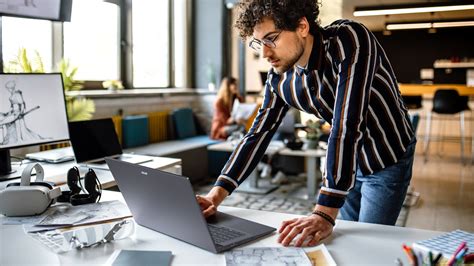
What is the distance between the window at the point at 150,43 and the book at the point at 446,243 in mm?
6251

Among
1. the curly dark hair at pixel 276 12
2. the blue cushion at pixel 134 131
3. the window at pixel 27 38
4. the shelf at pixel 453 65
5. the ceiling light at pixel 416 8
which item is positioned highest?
the ceiling light at pixel 416 8

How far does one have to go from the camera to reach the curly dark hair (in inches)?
56.4

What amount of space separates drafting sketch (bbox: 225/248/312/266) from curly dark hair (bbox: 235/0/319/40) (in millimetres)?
641

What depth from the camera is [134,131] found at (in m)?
6.09

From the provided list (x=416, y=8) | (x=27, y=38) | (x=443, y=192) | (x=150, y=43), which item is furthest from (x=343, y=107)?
(x=416, y=8)

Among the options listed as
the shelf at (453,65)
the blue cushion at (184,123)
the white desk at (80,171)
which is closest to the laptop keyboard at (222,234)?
the white desk at (80,171)

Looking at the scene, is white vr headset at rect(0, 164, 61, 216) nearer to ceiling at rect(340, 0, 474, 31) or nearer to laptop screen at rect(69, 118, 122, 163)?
laptop screen at rect(69, 118, 122, 163)

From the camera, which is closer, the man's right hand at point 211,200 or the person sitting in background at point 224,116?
the man's right hand at point 211,200

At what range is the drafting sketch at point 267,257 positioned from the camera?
1.17m

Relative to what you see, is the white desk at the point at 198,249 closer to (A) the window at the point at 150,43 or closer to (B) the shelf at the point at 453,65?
(A) the window at the point at 150,43

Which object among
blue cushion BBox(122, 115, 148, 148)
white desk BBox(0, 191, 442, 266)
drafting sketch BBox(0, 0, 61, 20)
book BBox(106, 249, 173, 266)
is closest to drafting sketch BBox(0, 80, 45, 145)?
A: white desk BBox(0, 191, 442, 266)

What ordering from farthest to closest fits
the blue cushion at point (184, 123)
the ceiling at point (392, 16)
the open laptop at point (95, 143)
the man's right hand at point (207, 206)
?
1. the ceiling at point (392, 16)
2. the blue cushion at point (184, 123)
3. the open laptop at point (95, 143)
4. the man's right hand at point (207, 206)

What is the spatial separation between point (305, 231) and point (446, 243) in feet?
1.13

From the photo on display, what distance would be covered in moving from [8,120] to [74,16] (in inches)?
149
